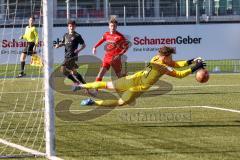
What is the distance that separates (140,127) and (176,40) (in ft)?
55.2

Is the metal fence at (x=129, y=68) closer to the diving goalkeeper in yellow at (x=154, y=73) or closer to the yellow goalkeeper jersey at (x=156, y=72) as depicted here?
the diving goalkeeper in yellow at (x=154, y=73)

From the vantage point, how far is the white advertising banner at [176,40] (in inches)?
1070

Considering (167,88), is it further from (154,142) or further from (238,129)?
(154,142)

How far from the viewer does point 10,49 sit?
25.7 metres

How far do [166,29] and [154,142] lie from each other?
1860 centimetres

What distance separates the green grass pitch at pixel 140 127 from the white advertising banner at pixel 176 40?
9295 millimetres

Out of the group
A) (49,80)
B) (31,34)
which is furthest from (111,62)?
(49,80)

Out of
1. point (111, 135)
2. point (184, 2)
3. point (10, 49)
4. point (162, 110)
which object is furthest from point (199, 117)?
point (184, 2)

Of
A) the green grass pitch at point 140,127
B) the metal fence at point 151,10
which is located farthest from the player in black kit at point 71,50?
the metal fence at point 151,10

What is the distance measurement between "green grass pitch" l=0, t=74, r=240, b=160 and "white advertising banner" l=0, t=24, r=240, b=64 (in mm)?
9295

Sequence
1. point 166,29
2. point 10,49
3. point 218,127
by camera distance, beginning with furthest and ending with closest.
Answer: point 166,29 → point 10,49 → point 218,127

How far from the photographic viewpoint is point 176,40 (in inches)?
1088

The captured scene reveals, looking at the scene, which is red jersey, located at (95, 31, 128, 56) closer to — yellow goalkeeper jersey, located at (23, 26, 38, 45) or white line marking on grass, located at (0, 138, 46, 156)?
yellow goalkeeper jersey, located at (23, 26, 38, 45)

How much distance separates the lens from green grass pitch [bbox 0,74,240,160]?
Answer: 341 inches
